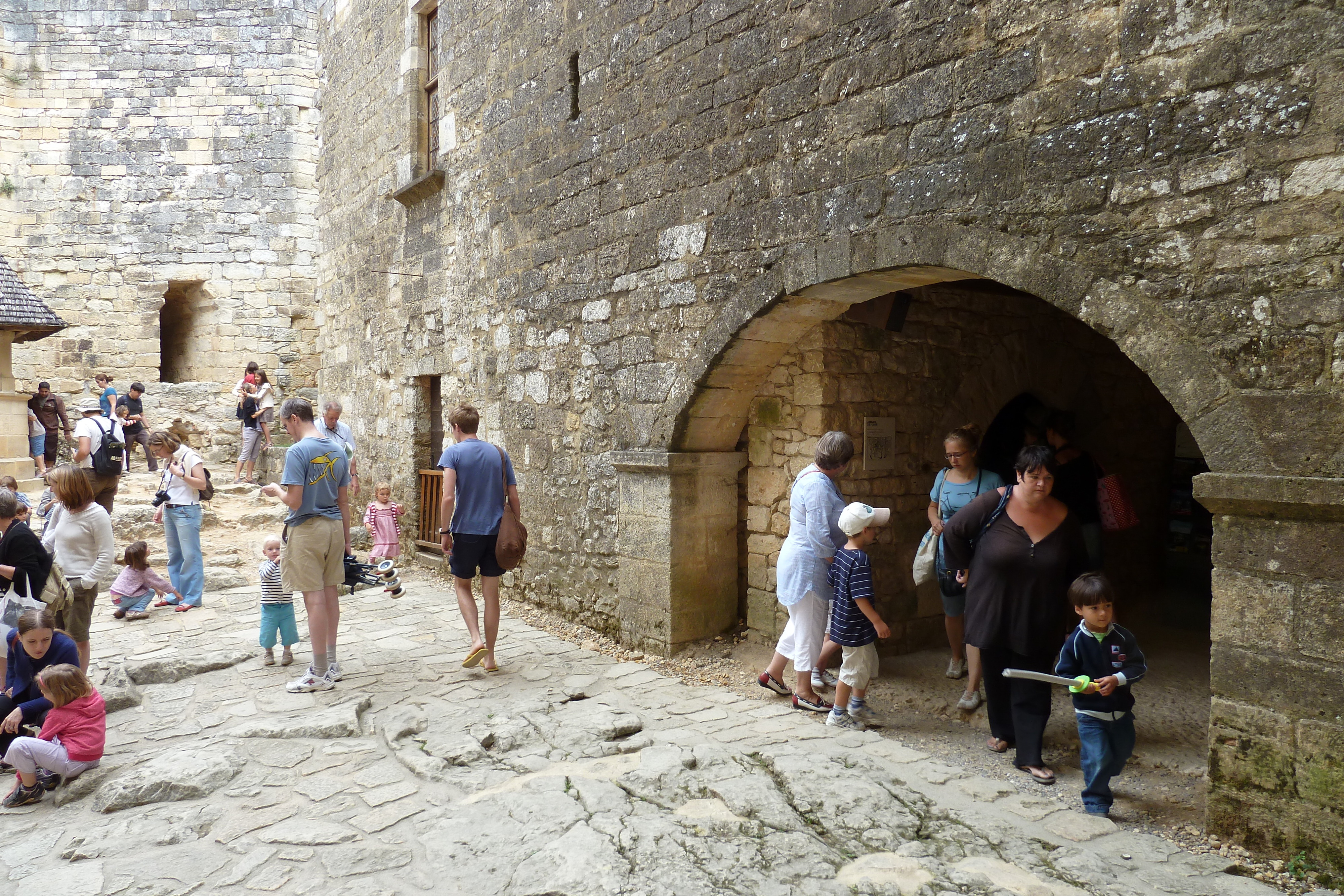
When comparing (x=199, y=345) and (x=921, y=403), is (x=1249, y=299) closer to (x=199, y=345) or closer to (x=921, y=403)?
(x=921, y=403)

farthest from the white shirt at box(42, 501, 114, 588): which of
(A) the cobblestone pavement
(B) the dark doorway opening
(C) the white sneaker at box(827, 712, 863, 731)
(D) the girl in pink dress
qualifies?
(B) the dark doorway opening

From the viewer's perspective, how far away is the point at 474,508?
4797mm

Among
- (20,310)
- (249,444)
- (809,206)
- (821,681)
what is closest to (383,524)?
(249,444)

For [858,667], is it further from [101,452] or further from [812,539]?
[101,452]

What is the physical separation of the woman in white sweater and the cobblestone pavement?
0.50m

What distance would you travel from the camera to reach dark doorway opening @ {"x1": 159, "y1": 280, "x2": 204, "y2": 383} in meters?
13.0

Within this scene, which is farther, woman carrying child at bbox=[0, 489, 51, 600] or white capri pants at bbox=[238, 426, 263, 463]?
white capri pants at bbox=[238, 426, 263, 463]

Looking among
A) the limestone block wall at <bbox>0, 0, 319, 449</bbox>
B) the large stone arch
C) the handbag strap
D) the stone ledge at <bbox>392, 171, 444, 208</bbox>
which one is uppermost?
the limestone block wall at <bbox>0, 0, 319, 449</bbox>

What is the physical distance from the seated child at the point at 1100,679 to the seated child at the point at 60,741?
379 cm

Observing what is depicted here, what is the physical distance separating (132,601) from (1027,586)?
5960mm

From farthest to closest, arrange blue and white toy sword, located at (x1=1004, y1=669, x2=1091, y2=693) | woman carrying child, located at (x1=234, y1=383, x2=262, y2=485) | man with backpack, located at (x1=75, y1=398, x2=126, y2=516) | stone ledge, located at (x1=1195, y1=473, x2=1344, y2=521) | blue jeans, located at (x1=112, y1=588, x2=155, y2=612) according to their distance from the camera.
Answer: woman carrying child, located at (x1=234, y1=383, x2=262, y2=485) < man with backpack, located at (x1=75, y1=398, x2=126, y2=516) < blue jeans, located at (x1=112, y1=588, x2=155, y2=612) < blue and white toy sword, located at (x1=1004, y1=669, x2=1091, y2=693) < stone ledge, located at (x1=1195, y1=473, x2=1344, y2=521)

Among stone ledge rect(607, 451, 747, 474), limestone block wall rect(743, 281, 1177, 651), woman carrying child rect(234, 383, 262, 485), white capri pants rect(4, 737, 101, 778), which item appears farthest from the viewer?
woman carrying child rect(234, 383, 262, 485)

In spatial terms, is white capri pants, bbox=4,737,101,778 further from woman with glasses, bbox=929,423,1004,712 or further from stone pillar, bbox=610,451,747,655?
woman with glasses, bbox=929,423,1004,712

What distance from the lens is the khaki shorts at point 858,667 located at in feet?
12.9
